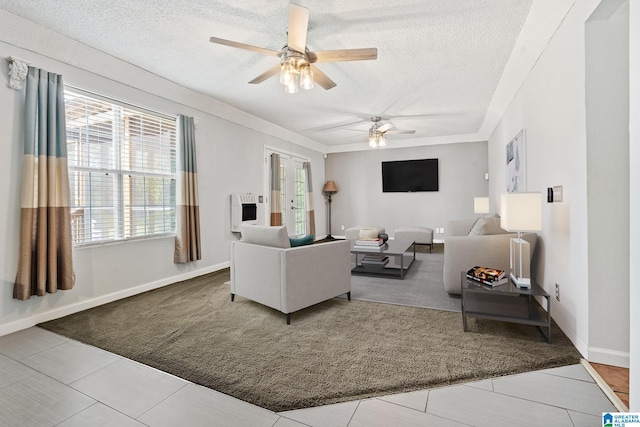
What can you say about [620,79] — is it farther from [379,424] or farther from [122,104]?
[122,104]

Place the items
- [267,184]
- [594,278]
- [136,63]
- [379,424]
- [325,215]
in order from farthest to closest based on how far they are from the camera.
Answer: [325,215] < [267,184] < [136,63] < [594,278] < [379,424]

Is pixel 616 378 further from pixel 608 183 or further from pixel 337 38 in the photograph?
pixel 337 38

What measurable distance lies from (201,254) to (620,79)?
4.50 m

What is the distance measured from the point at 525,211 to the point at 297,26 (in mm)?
2197

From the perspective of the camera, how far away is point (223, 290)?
3512mm

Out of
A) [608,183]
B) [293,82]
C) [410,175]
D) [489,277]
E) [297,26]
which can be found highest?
[297,26]

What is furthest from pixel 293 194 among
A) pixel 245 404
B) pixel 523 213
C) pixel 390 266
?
pixel 245 404

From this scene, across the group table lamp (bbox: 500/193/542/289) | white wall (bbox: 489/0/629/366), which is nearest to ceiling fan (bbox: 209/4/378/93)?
white wall (bbox: 489/0/629/366)

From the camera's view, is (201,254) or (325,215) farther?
(325,215)

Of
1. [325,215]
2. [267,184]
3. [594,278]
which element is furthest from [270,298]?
[325,215]

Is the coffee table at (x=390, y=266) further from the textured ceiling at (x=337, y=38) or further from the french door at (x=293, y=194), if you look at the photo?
the french door at (x=293, y=194)

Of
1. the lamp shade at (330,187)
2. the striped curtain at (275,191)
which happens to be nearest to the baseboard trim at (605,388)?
the striped curtain at (275,191)

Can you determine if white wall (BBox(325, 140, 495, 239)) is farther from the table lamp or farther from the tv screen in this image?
the table lamp

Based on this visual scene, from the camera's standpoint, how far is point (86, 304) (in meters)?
2.95
